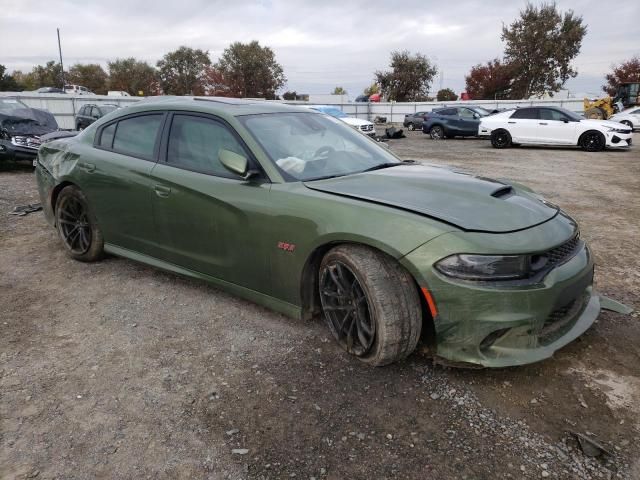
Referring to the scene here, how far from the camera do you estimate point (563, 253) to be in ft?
8.75

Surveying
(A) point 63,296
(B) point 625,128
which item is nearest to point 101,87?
(B) point 625,128

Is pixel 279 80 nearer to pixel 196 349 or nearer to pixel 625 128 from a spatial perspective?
pixel 625 128

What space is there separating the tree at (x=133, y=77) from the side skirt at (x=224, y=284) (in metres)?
56.8

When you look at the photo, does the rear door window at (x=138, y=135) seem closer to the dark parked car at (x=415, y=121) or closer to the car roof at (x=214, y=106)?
the car roof at (x=214, y=106)

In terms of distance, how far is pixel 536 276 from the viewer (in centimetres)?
245

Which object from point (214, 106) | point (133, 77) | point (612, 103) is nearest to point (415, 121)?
point (612, 103)

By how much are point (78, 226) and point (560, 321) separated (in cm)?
402

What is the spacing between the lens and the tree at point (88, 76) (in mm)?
64188

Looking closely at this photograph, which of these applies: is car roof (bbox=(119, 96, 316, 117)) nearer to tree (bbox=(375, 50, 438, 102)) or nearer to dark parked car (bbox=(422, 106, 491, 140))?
dark parked car (bbox=(422, 106, 491, 140))

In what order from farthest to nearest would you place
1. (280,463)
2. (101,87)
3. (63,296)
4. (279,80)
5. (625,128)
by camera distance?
(101,87) → (279,80) → (625,128) → (63,296) → (280,463)

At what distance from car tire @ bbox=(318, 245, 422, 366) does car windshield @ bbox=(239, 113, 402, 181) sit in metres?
0.70

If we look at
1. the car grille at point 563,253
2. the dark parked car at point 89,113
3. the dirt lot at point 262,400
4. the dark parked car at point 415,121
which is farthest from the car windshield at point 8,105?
the dark parked car at point 415,121

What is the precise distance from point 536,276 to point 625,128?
15654 mm

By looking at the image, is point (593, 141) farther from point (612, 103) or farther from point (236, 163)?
point (612, 103)
